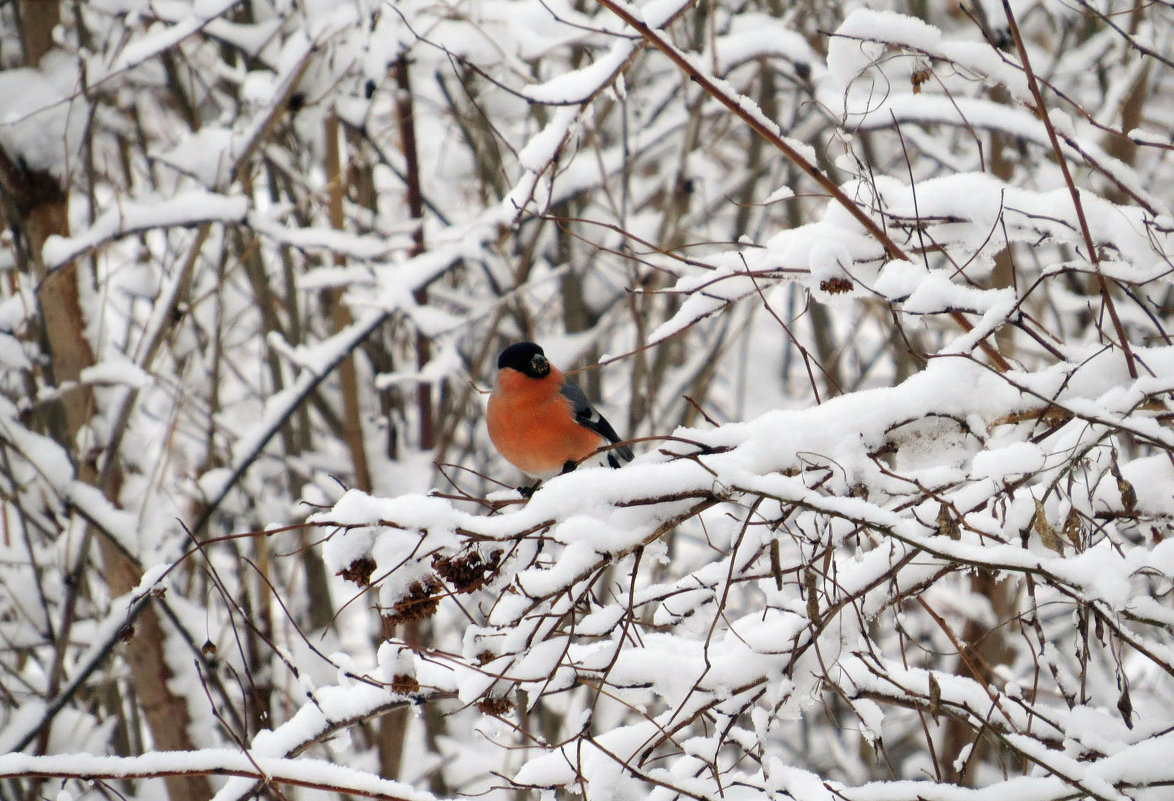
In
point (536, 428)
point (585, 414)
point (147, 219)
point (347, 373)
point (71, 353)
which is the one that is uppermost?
point (347, 373)

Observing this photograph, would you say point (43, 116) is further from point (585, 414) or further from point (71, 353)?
point (585, 414)

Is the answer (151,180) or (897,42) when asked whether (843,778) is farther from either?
(897,42)

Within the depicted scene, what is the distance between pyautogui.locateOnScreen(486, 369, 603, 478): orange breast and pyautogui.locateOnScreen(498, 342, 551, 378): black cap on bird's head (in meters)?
0.03

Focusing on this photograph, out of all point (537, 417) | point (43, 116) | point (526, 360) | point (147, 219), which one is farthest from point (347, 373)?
point (43, 116)

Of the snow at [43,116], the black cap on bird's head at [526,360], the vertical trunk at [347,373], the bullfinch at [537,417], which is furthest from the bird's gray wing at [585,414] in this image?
the snow at [43,116]

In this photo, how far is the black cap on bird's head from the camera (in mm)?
3660

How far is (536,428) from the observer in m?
3.52

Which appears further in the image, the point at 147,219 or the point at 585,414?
the point at 585,414

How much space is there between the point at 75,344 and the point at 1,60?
119cm

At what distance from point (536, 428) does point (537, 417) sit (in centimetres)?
4

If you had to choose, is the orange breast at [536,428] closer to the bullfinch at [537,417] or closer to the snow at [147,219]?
the bullfinch at [537,417]

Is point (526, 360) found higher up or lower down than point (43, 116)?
lower down

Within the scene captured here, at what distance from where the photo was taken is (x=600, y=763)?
161 cm

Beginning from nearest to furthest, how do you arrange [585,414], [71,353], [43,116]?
[43,116]
[71,353]
[585,414]
